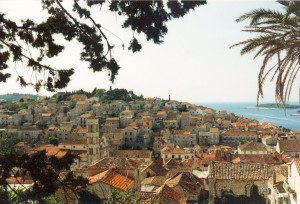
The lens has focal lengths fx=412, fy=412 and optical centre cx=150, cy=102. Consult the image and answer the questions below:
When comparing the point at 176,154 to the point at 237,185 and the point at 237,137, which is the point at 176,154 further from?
the point at 237,185

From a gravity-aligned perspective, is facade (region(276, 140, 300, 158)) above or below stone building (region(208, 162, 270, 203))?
below

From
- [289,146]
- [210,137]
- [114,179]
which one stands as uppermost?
[114,179]

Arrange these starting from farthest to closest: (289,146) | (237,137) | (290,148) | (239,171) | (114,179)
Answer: (237,137) < (289,146) < (290,148) < (239,171) < (114,179)

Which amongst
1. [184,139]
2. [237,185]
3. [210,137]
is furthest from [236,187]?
[210,137]

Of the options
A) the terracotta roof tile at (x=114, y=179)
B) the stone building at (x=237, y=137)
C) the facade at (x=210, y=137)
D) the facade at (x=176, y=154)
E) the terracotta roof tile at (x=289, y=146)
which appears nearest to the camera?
the terracotta roof tile at (x=114, y=179)

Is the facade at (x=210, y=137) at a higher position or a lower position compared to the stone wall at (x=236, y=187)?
lower

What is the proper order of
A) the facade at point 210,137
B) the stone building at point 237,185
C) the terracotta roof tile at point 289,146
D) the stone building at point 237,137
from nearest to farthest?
the stone building at point 237,185
the terracotta roof tile at point 289,146
the stone building at point 237,137
the facade at point 210,137

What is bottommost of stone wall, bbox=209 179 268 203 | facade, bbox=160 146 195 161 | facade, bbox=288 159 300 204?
facade, bbox=160 146 195 161

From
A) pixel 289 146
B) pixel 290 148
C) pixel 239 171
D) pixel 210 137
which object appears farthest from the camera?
pixel 210 137

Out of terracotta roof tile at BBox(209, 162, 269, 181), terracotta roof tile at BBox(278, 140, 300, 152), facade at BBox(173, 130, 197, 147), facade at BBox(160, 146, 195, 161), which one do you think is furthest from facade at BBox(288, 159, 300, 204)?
facade at BBox(173, 130, 197, 147)

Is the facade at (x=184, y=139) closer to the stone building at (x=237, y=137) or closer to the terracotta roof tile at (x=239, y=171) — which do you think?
the stone building at (x=237, y=137)

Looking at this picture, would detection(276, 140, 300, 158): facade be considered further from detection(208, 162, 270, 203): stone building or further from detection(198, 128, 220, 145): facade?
detection(208, 162, 270, 203): stone building

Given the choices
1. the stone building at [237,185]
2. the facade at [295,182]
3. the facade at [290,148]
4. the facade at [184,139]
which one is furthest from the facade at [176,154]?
the facade at [295,182]

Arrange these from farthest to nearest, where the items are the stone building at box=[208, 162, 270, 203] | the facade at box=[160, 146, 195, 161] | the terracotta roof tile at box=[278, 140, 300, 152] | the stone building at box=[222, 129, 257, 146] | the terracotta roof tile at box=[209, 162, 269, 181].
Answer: the stone building at box=[222, 129, 257, 146] → the facade at box=[160, 146, 195, 161] → the terracotta roof tile at box=[278, 140, 300, 152] → the terracotta roof tile at box=[209, 162, 269, 181] → the stone building at box=[208, 162, 270, 203]
